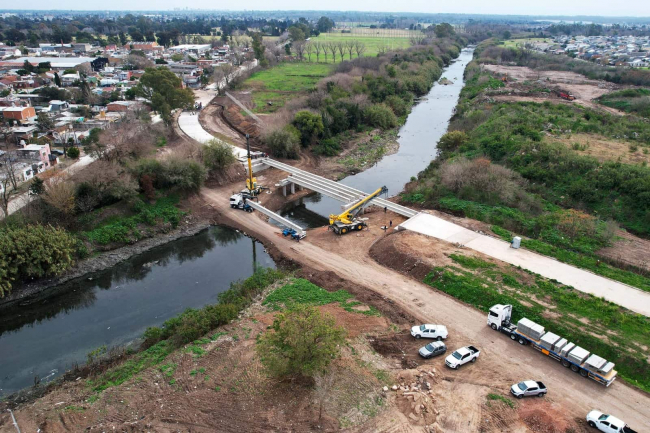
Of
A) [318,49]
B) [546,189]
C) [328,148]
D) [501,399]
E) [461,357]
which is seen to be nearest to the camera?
[501,399]

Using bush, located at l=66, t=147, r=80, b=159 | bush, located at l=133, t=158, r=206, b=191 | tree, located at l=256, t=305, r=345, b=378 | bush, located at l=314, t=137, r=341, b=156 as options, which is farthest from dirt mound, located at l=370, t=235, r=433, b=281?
bush, located at l=66, t=147, r=80, b=159

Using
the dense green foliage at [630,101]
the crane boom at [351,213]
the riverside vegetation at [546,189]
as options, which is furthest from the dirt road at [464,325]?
the dense green foliage at [630,101]

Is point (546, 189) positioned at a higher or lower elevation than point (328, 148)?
higher

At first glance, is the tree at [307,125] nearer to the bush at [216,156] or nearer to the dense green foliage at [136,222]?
the bush at [216,156]

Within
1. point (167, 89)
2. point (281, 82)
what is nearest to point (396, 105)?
point (281, 82)

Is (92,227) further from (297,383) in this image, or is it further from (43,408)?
(297,383)

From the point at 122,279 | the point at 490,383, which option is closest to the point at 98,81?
the point at 122,279

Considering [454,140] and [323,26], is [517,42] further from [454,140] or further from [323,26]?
[454,140]
